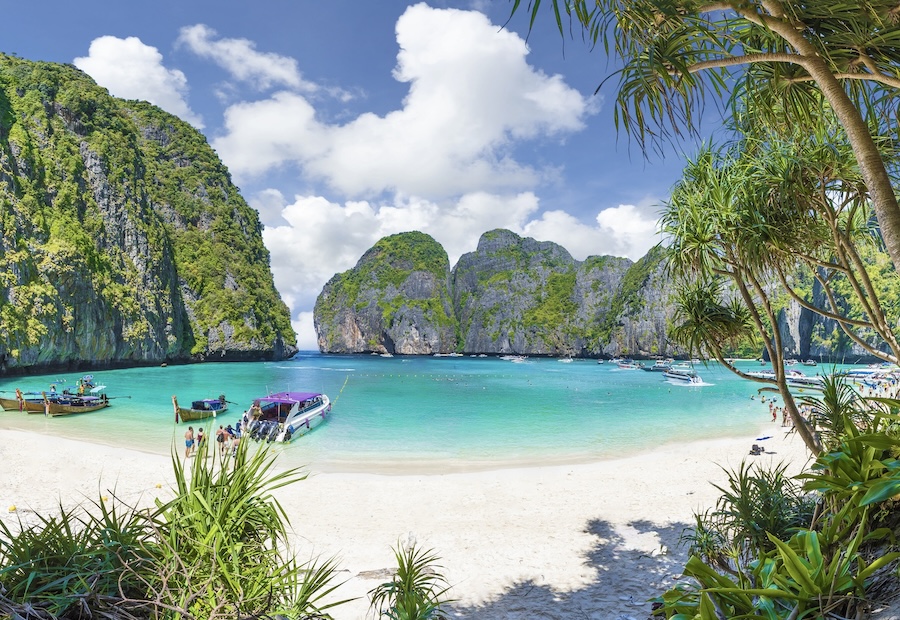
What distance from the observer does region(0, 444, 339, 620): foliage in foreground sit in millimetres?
1559

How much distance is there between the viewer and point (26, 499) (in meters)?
8.91

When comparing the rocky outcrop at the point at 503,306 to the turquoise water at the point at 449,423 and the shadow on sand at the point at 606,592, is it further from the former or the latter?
the shadow on sand at the point at 606,592

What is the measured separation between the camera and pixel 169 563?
1.90 m

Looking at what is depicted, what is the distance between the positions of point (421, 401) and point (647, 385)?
79.8 ft

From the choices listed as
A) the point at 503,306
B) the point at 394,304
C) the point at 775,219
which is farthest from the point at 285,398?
the point at 503,306

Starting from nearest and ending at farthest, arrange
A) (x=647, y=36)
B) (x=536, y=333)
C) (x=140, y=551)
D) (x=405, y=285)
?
1. (x=140, y=551)
2. (x=647, y=36)
3. (x=536, y=333)
4. (x=405, y=285)

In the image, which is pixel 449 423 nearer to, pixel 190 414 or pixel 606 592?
pixel 190 414

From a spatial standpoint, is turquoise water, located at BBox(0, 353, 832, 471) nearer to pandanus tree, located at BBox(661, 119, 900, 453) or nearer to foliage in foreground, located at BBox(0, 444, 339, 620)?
foliage in foreground, located at BBox(0, 444, 339, 620)

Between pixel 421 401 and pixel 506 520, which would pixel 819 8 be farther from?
pixel 421 401

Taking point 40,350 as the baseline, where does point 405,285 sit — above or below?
above

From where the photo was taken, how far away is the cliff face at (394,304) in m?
123

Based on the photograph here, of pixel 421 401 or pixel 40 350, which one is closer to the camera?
pixel 421 401

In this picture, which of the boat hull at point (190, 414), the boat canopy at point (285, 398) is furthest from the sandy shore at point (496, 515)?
the boat canopy at point (285, 398)

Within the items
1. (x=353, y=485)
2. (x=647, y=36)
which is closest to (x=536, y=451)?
(x=353, y=485)
